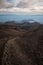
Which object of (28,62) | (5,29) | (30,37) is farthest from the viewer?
(5,29)

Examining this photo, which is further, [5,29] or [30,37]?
[5,29]

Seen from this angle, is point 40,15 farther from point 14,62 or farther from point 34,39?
point 14,62

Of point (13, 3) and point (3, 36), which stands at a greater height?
point (13, 3)

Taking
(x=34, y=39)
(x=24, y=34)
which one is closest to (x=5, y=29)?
(x=24, y=34)

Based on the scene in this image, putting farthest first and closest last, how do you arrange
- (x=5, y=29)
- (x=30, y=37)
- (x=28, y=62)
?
(x=5, y=29) < (x=30, y=37) < (x=28, y=62)

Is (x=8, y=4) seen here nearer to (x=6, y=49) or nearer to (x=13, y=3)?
(x=13, y=3)

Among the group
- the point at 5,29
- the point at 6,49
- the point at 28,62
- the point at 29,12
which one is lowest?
the point at 28,62

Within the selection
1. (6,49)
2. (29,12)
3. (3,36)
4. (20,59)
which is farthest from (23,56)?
(29,12)
